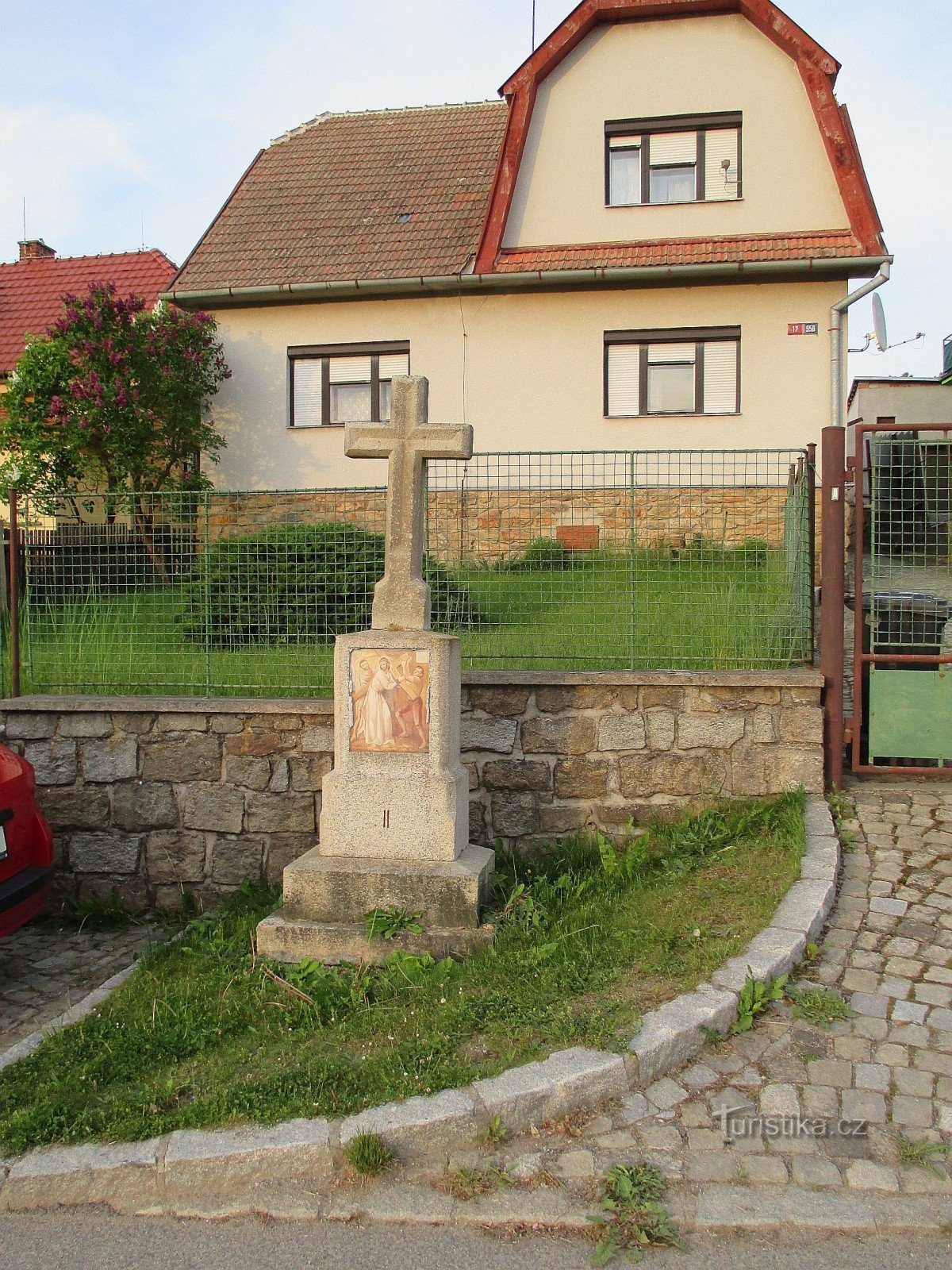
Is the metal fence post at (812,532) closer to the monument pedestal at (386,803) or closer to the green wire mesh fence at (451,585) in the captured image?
the green wire mesh fence at (451,585)

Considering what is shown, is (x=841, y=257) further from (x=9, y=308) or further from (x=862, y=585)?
(x=9, y=308)

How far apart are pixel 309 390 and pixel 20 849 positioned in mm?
10334

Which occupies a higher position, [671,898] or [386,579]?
[386,579]

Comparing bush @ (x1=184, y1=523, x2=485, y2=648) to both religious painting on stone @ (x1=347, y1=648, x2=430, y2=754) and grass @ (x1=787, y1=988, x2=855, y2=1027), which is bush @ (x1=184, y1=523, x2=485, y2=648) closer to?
religious painting on stone @ (x1=347, y1=648, x2=430, y2=754)

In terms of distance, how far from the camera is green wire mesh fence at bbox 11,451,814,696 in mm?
5996

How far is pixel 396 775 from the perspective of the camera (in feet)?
15.3

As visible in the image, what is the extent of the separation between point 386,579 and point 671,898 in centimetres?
205

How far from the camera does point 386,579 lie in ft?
15.6

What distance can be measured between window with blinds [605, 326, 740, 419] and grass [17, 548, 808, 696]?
24.3 feet

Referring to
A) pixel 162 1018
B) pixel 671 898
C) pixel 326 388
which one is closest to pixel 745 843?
pixel 671 898

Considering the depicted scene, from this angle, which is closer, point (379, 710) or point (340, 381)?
point (379, 710)

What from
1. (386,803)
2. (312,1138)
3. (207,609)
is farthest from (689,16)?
(312,1138)

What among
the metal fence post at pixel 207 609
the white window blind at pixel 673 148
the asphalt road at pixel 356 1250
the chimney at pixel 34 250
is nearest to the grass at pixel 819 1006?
the asphalt road at pixel 356 1250

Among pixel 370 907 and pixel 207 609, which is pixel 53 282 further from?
pixel 370 907
